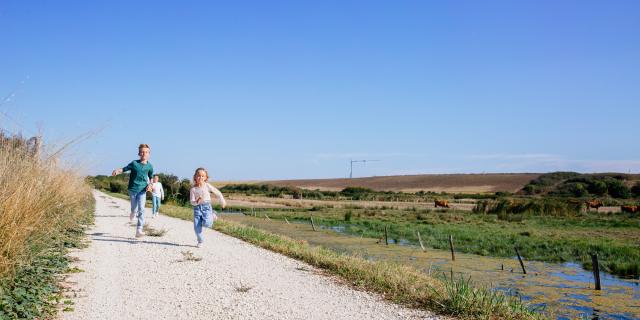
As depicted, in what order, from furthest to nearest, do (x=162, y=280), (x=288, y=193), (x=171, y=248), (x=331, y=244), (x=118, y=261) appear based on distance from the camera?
(x=288, y=193), (x=331, y=244), (x=171, y=248), (x=118, y=261), (x=162, y=280)

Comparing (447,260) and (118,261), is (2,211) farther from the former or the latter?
(447,260)

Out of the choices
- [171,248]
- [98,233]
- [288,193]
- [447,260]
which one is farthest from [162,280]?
[288,193]

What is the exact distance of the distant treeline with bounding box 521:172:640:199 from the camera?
9019cm

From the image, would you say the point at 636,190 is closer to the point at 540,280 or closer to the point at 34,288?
the point at 540,280

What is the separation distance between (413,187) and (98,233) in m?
109

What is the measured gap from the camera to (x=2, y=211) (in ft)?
19.7

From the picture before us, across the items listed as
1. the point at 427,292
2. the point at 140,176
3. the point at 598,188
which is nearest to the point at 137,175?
the point at 140,176

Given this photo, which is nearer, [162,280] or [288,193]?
[162,280]

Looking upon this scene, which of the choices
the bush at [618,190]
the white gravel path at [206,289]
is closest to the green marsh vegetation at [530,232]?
the white gravel path at [206,289]

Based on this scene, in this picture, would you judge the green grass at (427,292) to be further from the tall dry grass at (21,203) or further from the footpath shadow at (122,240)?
the tall dry grass at (21,203)

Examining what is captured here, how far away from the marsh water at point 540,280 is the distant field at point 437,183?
88460 millimetres

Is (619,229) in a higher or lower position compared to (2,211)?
lower

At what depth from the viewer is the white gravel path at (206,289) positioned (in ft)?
20.9

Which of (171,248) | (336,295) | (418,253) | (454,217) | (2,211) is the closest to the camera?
(2,211)
